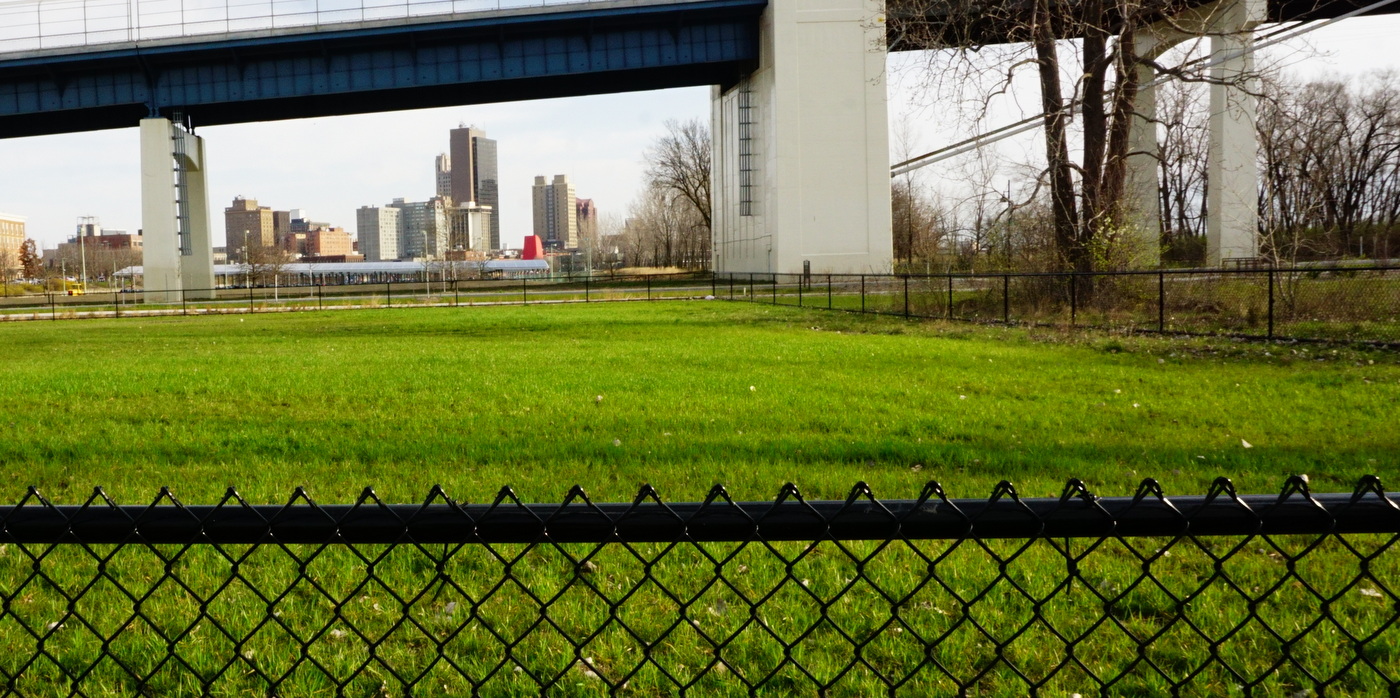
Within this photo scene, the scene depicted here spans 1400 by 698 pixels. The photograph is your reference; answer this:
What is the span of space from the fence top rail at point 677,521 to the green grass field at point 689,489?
366mm

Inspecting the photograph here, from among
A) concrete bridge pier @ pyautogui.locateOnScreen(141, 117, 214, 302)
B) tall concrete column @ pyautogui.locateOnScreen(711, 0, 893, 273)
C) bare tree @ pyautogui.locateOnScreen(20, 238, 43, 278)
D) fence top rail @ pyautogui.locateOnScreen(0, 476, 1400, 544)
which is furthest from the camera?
bare tree @ pyautogui.locateOnScreen(20, 238, 43, 278)

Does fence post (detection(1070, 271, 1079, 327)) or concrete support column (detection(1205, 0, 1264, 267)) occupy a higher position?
concrete support column (detection(1205, 0, 1264, 267))

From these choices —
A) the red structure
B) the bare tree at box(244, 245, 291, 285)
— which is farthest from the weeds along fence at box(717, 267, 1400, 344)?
the red structure

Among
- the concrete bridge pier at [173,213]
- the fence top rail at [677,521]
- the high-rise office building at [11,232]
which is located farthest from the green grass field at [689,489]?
the high-rise office building at [11,232]

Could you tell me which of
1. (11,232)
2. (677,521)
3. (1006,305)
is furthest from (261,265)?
(11,232)

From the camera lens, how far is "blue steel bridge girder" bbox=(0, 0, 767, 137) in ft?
157

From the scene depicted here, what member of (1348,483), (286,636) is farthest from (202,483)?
(1348,483)

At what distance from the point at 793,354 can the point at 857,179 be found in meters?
36.0

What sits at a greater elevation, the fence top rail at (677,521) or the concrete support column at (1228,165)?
the concrete support column at (1228,165)

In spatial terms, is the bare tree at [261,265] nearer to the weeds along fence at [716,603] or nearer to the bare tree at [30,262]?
the bare tree at [30,262]

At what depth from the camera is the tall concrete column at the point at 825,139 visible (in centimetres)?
4984

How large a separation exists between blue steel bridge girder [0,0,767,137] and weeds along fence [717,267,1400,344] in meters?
27.6

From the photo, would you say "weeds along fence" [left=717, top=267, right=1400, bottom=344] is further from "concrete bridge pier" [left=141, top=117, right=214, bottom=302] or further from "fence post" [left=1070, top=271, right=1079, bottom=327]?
"concrete bridge pier" [left=141, top=117, right=214, bottom=302]

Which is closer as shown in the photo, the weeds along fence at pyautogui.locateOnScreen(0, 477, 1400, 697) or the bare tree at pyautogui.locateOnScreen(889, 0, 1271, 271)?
the weeds along fence at pyautogui.locateOnScreen(0, 477, 1400, 697)
